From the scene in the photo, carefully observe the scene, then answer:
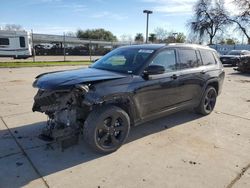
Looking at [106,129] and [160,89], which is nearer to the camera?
[106,129]

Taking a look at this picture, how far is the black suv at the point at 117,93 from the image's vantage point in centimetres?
427

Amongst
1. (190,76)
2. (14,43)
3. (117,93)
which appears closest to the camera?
(117,93)

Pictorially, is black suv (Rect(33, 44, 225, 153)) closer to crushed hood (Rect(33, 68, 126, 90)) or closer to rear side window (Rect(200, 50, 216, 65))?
crushed hood (Rect(33, 68, 126, 90))

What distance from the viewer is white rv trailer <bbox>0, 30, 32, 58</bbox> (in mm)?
29219

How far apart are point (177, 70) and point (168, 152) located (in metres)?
1.89

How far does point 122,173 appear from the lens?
395 centimetres

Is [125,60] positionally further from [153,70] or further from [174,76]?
[174,76]

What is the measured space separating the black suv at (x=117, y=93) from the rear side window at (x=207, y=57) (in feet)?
1.02

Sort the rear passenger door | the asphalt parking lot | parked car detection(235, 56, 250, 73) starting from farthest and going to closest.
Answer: parked car detection(235, 56, 250, 73), the rear passenger door, the asphalt parking lot

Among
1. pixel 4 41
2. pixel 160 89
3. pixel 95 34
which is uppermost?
pixel 95 34

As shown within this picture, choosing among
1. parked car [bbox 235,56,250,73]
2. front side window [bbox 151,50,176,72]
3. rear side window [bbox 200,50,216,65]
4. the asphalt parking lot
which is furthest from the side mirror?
parked car [bbox 235,56,250,73]

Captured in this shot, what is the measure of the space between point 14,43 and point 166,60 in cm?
2738

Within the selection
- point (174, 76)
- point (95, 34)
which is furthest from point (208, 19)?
point (174, 76)

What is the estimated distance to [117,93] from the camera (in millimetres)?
4484
